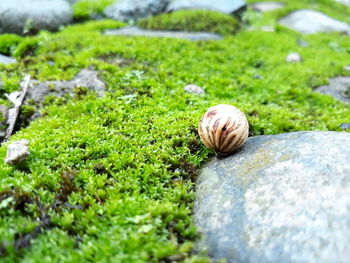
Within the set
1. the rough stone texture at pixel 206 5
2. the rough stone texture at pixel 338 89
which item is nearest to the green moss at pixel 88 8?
the rough stone texture at pixel 206 5

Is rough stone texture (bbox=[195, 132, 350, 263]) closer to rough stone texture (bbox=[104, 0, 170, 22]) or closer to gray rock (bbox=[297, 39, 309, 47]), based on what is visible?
gray rock (bbox=[297, 39, 309, 47])

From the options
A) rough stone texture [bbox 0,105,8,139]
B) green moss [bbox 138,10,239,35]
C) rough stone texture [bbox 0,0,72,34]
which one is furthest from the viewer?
green moss [bbox 138,10,239,35]

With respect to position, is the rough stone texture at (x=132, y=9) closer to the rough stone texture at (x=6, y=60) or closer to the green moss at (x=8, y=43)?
the green moss at (x=8, y=43)

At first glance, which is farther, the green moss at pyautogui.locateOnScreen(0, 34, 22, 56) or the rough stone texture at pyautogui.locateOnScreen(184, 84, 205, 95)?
the green moss at pyautogui.locateOnScreen(0, 34, 22, 56)

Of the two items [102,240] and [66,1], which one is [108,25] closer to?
[66,1]

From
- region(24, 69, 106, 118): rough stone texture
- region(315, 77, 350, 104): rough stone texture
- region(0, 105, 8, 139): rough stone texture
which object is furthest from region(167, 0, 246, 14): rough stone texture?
region(0, 105, 8, 139): rough stone texture

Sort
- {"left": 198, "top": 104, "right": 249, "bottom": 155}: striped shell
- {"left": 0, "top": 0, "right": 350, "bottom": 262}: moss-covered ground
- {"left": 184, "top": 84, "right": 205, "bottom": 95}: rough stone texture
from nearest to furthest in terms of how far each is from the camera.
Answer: {"left": 0, "top": 0, "right": 350, "bottom": 262}: moss-covered ground < {"left": 198, "top": 104, "right": 249, "bottom": 155}: striped shell < {"left": 184, "top": 84, "right": 205, "bottom": 95}: rough stone texture

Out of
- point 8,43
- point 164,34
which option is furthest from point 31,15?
point 164,34
